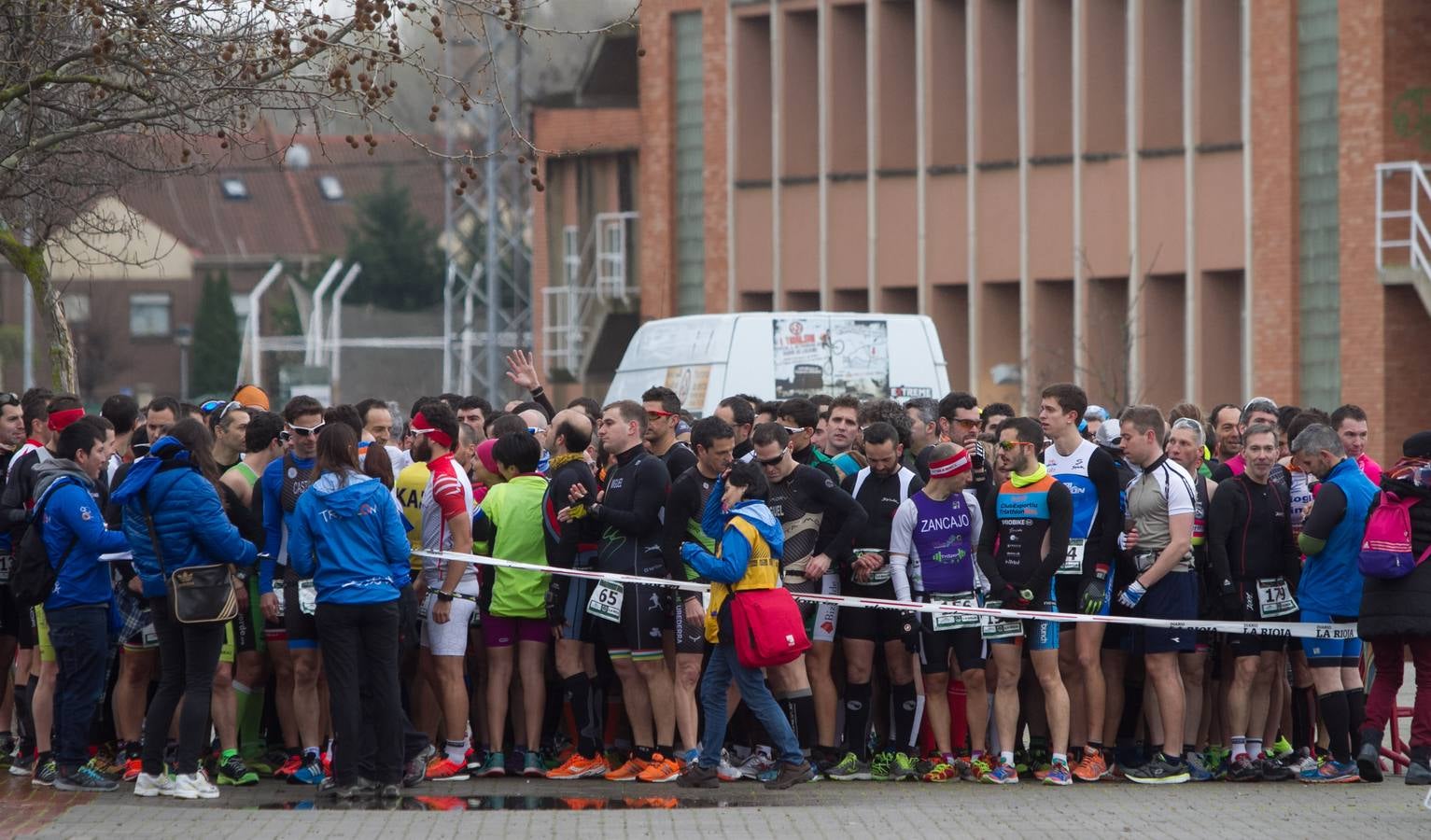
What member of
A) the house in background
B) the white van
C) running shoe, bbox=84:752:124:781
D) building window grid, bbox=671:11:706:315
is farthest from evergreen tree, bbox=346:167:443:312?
running shoe, bbox=84:752:124:781

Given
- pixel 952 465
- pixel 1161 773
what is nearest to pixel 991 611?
pixel 952 465

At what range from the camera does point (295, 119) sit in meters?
12.4

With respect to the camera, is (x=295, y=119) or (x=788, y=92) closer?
(x=295, y=119)

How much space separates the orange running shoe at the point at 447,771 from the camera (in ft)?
38.3

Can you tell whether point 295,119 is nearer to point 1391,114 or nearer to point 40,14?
point 40,14

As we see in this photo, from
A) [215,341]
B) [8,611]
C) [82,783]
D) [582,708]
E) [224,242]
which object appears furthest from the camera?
[224,242]

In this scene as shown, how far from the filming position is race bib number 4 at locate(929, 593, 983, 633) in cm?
1152

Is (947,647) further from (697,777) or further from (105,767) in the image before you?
(105,767)

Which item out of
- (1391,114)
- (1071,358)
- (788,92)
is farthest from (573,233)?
(1391,114)

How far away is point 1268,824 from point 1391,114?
19.7 meters

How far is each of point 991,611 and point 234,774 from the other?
13.5 ft

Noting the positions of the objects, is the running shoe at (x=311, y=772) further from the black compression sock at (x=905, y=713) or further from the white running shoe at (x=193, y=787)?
the black compression sock at (x=905, y=713)

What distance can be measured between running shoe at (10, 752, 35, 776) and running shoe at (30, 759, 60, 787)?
0.24 metres

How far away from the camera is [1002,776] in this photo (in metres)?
11.5
